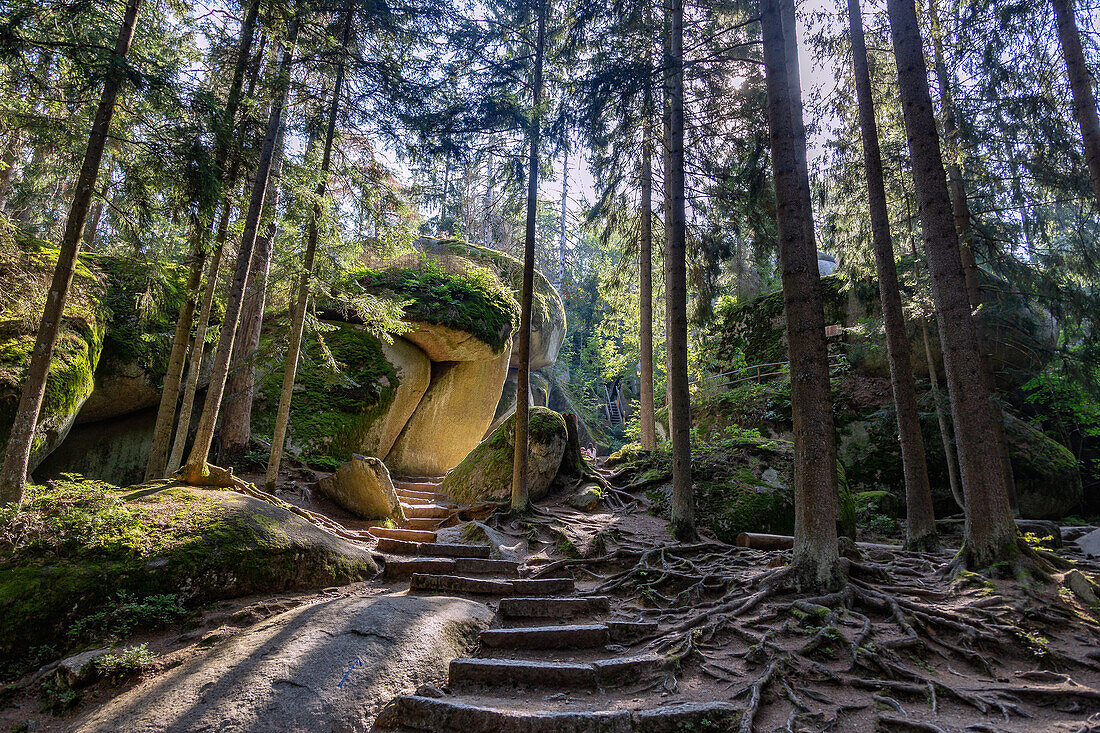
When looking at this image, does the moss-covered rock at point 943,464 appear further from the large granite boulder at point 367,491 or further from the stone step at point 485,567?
the large granite boulder at point 367,491

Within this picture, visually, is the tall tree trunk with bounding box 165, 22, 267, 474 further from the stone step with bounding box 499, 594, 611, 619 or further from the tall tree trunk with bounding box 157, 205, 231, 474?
the stone step with bounding box 499, 594, 611, 619

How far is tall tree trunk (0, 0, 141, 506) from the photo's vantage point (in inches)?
185

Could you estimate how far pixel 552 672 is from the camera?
357cm

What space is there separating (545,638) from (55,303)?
19.3ft

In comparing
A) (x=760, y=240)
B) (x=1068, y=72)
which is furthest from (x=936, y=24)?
(x=760, y=240)

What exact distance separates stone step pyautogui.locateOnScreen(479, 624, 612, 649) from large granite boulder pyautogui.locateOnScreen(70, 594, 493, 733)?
0.23 meters

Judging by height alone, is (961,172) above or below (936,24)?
below

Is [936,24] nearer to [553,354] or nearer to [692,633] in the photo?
[692,633]

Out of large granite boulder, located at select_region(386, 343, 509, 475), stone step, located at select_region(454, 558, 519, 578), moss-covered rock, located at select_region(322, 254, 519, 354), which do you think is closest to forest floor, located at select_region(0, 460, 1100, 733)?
stone step, located at select_region(454, 558, 519, 578)

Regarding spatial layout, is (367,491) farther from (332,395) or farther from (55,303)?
(55,303)

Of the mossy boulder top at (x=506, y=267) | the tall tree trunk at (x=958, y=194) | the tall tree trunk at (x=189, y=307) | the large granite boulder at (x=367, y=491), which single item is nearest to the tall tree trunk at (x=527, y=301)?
the large granite boulder at (x=367, y=491)

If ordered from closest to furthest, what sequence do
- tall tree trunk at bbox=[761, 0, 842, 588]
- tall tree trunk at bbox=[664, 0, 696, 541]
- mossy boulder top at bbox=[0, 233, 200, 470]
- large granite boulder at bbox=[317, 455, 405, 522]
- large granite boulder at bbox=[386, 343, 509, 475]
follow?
tall tree trunk at bbox=[761, 0, 842, 588] → mossy boulder top at bbox=[0, 233, 200, 470] → tall tree trunk at bbox=[664, 0, 696, 541] → large granite boulder at bbox=[317, 455, 405, 522] → large granite boulder at bbox=[386, 343, 509, 475]

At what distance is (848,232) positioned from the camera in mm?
11031

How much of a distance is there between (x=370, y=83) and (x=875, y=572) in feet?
33.0
